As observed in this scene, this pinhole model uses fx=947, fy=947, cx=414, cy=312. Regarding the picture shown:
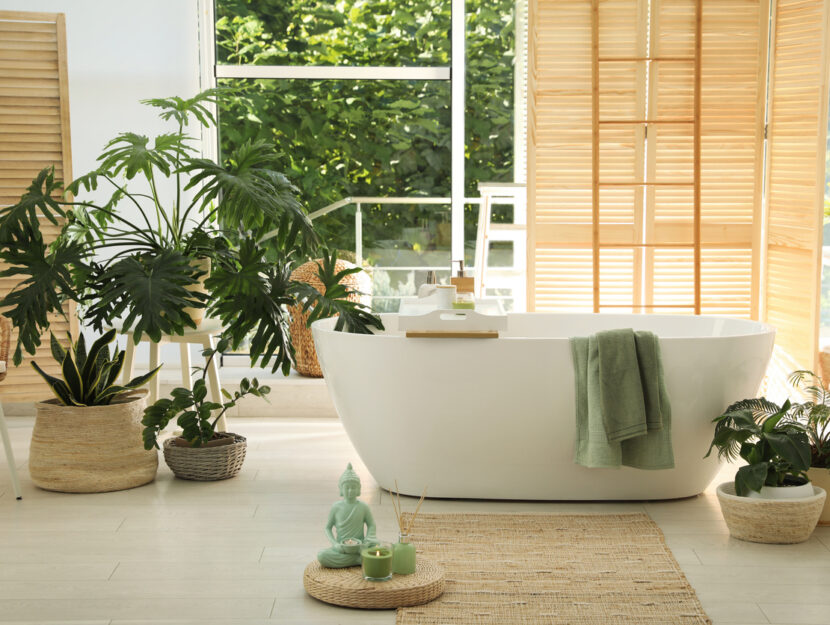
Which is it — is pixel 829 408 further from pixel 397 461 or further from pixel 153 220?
pixel 153 220

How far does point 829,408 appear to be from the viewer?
130 inches

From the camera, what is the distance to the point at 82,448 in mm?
3742

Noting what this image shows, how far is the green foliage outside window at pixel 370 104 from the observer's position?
555cm

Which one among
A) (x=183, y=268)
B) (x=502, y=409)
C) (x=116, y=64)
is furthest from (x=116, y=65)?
(x=502, y=409)

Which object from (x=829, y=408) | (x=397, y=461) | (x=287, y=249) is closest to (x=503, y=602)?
(x=397, y=461)

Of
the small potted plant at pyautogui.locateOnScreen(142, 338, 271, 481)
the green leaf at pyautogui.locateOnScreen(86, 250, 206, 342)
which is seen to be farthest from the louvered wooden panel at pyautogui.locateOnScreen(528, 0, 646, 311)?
the green leaf at pyautogui.locateOnScreen(86, 250, 206, 342)

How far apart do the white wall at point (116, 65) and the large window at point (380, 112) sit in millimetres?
357

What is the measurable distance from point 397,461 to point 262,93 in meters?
2.84

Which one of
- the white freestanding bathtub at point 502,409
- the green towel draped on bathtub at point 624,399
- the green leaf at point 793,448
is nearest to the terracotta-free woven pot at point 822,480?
the green leaf at point 793,448

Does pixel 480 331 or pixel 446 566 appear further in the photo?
pixel 480 331

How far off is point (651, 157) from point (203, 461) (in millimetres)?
2815

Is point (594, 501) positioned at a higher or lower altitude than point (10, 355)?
lower

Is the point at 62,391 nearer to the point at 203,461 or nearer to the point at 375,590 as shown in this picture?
the point at 203,461

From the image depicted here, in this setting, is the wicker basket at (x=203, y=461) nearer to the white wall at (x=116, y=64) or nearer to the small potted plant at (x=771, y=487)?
the small potted plant at (x=771, y=487)
